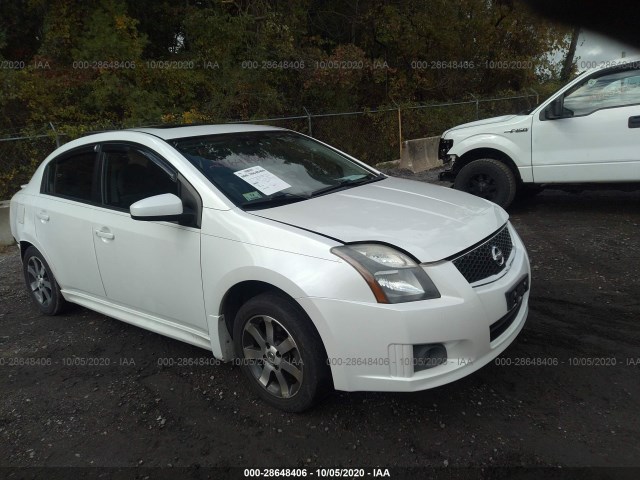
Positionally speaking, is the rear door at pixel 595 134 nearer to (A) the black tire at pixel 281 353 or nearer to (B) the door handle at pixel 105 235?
(A) the black tire at pixel 281 353

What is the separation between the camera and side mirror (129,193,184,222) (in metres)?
3.29

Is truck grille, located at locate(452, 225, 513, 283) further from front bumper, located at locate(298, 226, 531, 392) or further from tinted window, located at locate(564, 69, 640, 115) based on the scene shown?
tinted window, located at locate(564, 69, 640, 115)

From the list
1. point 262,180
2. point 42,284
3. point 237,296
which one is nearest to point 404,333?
point 237,296

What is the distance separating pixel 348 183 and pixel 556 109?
156 inches

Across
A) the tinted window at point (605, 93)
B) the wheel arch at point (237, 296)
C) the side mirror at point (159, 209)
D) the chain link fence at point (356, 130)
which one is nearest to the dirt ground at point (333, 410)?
the wheel arch at point (237, 296)

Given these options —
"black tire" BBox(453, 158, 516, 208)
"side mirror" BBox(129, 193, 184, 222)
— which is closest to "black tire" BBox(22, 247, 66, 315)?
"side mirror" BBox(129, 193, 184, 222)

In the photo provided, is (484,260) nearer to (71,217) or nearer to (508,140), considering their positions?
(71,217)

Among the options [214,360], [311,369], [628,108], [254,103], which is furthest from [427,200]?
[254,103]

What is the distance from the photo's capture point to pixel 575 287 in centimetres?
482

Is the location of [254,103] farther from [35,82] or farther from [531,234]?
[531,234]

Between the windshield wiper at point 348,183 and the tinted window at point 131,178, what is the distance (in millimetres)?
953

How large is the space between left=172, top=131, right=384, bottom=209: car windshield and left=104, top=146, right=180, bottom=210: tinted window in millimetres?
226

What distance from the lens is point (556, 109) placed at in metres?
6.78

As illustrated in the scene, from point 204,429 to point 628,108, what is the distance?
5885 millimetres
